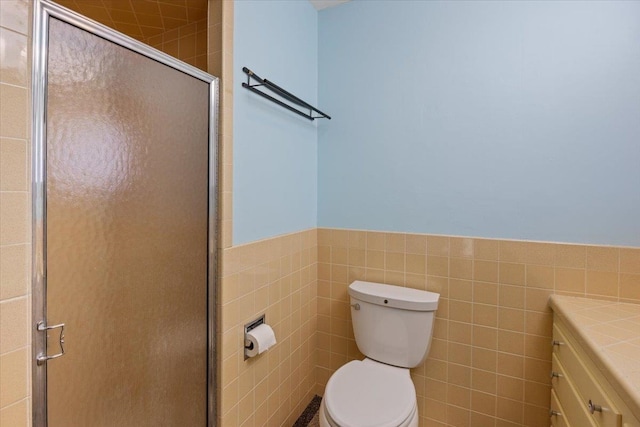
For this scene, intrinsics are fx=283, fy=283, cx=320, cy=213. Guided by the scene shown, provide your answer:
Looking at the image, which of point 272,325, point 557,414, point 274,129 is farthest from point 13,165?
point 557,414

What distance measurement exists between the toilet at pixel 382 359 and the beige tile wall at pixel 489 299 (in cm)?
17

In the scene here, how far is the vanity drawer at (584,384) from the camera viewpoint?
79 centimetres

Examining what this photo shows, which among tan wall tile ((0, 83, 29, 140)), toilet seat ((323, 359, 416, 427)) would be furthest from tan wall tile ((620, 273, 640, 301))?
tan wall tile ((0, 83, 29, 140))

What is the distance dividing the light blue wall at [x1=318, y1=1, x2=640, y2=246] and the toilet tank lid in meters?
0.35

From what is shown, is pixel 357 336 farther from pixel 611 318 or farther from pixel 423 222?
pixel 611 318

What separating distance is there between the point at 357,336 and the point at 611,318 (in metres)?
1.09

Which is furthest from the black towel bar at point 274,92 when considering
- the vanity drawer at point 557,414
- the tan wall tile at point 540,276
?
the vanity drawer at point 557,414

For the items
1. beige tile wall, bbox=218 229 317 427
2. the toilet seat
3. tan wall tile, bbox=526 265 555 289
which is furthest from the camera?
tan wall tile, bbox=526 265 555 289

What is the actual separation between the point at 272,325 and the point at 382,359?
2.04ft

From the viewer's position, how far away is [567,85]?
1.33 m

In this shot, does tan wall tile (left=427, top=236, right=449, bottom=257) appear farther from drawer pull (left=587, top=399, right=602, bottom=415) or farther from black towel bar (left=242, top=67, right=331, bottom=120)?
black towel bar (left=242, top=67, right=331, bottom=120)

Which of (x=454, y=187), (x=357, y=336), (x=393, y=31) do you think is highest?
(x=393, y=31)

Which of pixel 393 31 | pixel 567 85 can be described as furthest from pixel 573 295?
pixel 393 31

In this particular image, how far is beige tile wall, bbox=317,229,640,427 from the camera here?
131cm
